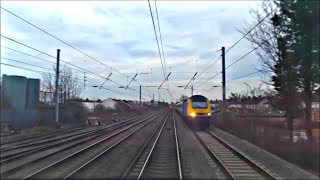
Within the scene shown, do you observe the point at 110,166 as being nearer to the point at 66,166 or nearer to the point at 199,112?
the point at 66,166

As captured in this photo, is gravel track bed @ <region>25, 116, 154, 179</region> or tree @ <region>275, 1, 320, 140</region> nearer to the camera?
gravel track bed @ <region>25, 116, 154, 179</region>

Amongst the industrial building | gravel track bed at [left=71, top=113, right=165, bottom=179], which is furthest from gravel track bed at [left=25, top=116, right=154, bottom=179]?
the industrial building

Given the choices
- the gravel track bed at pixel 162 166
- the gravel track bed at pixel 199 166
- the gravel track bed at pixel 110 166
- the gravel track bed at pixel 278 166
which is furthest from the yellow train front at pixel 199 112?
the gravel track bed at pixel 162 166

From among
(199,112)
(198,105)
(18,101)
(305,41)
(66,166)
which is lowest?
(66,166)

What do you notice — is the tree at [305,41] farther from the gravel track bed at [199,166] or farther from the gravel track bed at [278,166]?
the gravel track bed at [199,166]

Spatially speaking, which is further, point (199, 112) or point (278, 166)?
point (199, 112)

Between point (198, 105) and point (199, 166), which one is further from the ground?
point (198, 105)

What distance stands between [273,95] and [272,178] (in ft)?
42.9

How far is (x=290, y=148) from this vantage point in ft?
66.2

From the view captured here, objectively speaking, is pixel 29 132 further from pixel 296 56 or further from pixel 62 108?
pixel 296 56

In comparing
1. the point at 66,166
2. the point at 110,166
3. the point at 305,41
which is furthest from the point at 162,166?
the point at 305,41

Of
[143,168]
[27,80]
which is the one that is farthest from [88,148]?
[27,80]

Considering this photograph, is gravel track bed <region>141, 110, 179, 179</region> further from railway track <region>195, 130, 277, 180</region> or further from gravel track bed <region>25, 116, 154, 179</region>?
gravel track bed <region>25, 116, 154, 179</region>

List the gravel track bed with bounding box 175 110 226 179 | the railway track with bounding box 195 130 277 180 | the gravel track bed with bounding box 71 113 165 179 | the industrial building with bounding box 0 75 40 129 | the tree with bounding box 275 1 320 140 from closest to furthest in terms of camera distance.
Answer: the gravel track bed with bounding box 71 113 165 179 → the gravel track bed with bounding box 175 110 226 179 → the railway track with bounding box 195 130 277 180 → the tree with bounding box 275 1 320 140 → the industrial building with bounding box 0 75 40 129
